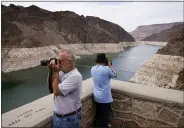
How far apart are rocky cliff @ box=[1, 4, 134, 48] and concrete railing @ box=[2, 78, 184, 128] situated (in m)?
37.5

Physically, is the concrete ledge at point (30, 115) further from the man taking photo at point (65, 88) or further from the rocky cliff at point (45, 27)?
the rocky cliff at point (45, 27)

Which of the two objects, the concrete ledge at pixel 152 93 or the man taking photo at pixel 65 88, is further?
the concrete ledge at pixel 152 93

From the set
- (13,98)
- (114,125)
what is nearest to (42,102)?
(114,125)

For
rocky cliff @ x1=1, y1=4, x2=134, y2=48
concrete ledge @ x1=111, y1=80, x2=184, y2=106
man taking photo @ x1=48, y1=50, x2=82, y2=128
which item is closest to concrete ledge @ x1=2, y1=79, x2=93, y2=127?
man taking photo @ x1=48, y1=50, x2=82, y2=128

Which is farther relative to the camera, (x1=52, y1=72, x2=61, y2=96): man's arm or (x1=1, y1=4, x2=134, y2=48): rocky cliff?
(x1=1, y1=4, x2=134, y2=48): rocky cliff

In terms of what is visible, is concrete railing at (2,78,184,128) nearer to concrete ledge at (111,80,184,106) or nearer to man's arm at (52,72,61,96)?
concrete ledge at (111,80,184,106)

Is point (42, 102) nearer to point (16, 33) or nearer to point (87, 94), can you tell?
point (87, 94)

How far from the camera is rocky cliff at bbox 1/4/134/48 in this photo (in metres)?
45.5

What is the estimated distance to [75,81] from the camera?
2.08 meters

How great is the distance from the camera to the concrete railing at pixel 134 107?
102 inches

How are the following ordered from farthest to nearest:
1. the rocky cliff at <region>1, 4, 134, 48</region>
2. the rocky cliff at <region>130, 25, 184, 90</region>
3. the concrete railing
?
the rocky cliff at <region>1, 4, 134, 48</region>
the rocky cliff at <region>130, 25, 184, 90</region>
the concrete railing

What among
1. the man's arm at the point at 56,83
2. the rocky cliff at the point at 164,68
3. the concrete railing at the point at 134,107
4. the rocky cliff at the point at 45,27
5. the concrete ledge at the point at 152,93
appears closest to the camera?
the man's arm at the point at 56,83

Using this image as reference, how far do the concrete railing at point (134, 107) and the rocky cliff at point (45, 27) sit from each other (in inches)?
1477

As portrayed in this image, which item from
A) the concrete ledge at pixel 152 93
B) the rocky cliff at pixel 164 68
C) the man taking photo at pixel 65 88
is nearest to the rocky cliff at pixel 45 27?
the rocky cliff at pixel 164 68
